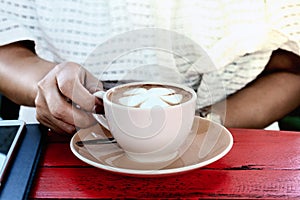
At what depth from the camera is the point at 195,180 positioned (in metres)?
0.68

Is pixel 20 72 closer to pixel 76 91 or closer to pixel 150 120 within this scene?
pixel 76 91

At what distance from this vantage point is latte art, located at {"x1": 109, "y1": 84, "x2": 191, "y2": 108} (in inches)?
27.1

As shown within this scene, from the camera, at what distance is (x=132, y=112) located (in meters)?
0.67

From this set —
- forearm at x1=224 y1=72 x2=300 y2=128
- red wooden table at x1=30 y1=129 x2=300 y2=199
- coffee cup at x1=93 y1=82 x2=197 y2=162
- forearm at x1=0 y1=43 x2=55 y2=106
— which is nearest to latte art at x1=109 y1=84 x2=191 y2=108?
coffee cup at x1=93 y1=82 x2=197 y2=162

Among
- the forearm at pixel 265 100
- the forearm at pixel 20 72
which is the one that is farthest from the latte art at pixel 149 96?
the forearm at pixel 265 100

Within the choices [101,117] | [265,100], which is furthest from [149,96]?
[265,100]

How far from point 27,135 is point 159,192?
274mm

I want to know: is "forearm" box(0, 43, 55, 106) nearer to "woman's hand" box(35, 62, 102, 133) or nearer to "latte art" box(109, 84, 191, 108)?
"woman's hand" box(35, 62, 102, 133)

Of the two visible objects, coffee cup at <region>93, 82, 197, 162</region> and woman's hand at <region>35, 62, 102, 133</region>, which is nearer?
coffee cup at <region>93, 82, 197, 162</region>

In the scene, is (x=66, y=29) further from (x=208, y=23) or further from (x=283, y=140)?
(x=283, y=140)

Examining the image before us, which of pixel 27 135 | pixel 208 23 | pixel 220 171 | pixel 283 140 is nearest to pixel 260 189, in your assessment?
pixel 220 171

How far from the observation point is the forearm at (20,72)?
39.4 inches

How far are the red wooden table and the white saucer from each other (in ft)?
0.05

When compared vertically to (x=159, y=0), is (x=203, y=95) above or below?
below
